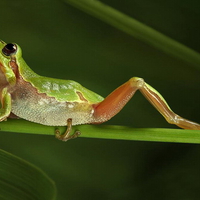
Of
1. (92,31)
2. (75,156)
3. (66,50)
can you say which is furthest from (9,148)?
(92,31)

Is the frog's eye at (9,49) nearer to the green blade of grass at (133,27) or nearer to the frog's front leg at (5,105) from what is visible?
the frog's front leg at (5,105)

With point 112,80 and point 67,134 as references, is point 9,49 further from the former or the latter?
point 112,80

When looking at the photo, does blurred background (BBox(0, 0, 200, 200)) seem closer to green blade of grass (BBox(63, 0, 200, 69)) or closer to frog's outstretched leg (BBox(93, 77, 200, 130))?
green blade of grass (BBox(63, 0, 200, 69))

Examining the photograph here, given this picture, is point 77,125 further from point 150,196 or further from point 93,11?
point 150,196

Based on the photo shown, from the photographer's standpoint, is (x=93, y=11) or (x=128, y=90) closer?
(x=128, y=90)

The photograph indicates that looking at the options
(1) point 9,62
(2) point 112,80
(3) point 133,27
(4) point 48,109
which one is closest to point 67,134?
(4) point 48,109

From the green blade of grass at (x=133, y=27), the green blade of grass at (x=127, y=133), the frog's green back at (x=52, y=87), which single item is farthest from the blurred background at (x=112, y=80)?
the green blade of grass at (x=127, y=133)

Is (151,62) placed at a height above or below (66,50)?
above
